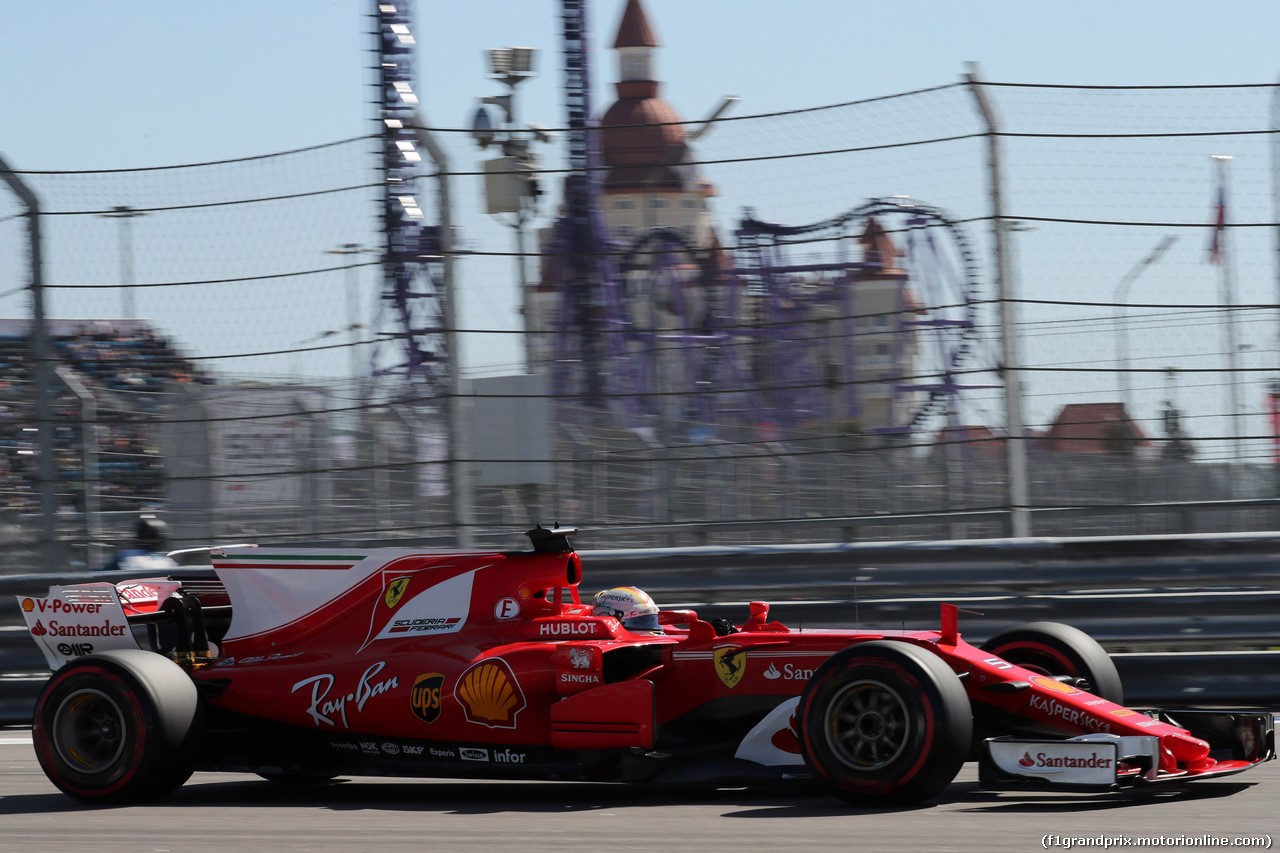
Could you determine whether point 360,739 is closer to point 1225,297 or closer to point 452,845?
point 452,845

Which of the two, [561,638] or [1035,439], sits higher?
[1035,439]

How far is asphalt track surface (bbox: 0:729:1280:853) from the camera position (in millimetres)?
4629

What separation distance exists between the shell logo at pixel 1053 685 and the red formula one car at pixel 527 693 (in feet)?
0.04

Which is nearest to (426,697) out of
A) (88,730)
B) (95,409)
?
(88,730)

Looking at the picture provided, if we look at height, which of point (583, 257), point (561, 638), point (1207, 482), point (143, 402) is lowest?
point (561, 638)

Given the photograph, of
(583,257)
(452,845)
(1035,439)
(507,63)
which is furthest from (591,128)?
(507,63)

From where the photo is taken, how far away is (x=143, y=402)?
353 inches

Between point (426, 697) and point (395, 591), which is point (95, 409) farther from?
point (426, 697)

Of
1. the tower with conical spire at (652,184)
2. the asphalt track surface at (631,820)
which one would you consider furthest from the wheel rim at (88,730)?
the tower with conical spire at (652,184)

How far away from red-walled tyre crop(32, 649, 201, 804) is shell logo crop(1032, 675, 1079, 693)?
3272 mm

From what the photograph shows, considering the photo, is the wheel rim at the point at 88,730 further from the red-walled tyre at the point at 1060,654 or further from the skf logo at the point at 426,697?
the red-walled tyre at the point at 1060,654

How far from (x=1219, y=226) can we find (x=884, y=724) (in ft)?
13.5

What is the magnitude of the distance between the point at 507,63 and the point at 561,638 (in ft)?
50.8

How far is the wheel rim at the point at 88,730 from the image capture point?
20.4 feet
